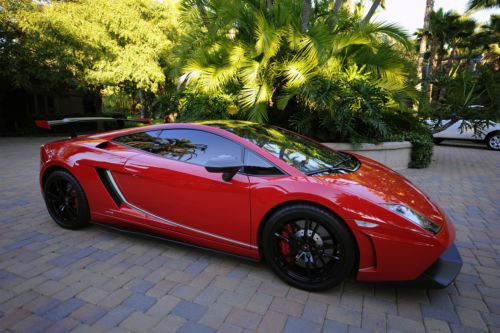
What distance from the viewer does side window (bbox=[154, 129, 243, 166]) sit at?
8.38 feet

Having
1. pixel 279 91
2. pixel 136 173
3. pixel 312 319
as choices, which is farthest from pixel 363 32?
pixel 312 319

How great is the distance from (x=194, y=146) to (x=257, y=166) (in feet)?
2.12

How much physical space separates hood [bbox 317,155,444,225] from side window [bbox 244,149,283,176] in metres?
0.37

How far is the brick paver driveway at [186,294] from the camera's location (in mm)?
1962

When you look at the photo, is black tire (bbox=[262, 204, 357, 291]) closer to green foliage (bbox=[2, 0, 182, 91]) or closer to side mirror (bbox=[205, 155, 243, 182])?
side mirror (bbox=[205, 155, 243, 182])

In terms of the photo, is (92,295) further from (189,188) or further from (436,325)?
(436,325)

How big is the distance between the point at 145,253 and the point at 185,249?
14.5 inches

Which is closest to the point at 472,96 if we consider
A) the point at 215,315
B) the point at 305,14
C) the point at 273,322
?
the point at 305,14

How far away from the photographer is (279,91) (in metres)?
6.76

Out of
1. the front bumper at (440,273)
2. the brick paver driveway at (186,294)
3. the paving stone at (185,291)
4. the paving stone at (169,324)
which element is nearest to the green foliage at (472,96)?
the brick paver driveway at (186,294)

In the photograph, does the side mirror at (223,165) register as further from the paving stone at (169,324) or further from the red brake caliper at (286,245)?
the paving stone at (169,324)

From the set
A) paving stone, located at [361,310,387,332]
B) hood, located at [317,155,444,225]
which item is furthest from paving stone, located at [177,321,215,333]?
hood, located at [317,155,444,225]

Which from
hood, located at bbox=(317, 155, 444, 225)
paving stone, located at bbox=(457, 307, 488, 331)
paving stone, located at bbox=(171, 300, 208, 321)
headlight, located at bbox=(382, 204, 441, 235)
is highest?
hood, located at bbox=(317, 155, 444, 225)

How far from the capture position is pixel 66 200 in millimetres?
3281
